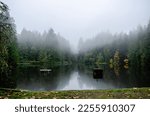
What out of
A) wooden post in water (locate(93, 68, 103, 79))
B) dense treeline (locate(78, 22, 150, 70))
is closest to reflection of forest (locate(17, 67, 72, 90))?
wooden post in water (locate(93, 68, 103, 79))

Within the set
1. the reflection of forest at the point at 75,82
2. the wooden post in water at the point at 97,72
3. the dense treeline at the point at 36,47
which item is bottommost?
the reflection of forest at the point at 75,82

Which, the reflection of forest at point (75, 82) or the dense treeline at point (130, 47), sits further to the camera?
the dense treeline at point (130, 47)

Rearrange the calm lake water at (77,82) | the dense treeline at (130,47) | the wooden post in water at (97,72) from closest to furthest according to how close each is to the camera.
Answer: the wooden post in water at (97,72) → the calm lake water at (77,82) → the dense treeline at (130,47)

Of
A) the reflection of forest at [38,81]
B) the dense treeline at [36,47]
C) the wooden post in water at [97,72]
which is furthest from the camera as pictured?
the dense treeline at [36,47]

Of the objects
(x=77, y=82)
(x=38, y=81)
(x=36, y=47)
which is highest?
(x=36, y=47)

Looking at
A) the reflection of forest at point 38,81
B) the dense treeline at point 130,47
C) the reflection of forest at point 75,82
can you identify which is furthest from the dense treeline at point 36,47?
the dense treeline at point 130,47

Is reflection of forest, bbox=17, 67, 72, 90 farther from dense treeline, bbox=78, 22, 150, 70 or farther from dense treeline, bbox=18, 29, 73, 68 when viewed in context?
dense treeline, bbox=78, 22, 150, 70

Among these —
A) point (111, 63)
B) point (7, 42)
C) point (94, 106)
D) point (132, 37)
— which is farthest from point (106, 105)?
point (111, 63)

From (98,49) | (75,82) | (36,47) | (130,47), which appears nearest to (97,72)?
(75,82)

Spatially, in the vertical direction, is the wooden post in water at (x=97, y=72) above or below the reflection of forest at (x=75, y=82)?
above

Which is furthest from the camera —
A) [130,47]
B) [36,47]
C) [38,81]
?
[130,47]

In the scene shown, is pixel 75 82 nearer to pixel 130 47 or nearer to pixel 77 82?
pixel 77 82

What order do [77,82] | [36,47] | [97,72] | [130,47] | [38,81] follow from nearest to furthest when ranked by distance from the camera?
[97,72]
[38,81]
[77,82]
[36,47]
[130,47]

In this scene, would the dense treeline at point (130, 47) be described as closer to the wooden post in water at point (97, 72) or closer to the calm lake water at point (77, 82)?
the calm lake water at point (77, 82)
